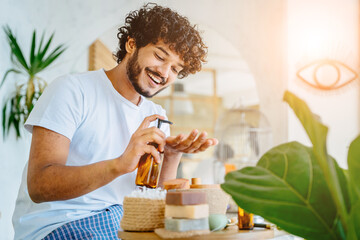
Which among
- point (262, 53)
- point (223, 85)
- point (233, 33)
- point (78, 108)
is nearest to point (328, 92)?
point (262, 53)

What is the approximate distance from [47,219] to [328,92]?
136 inches

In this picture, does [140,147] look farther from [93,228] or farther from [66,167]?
[93,228]

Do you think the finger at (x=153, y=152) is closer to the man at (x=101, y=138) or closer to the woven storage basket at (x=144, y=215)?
the man at (x=101, y=138)

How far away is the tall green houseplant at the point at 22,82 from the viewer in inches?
119

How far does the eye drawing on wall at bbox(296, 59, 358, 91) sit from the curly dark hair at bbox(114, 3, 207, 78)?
2442 millimetres

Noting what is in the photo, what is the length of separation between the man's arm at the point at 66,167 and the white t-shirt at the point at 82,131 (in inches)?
2.1

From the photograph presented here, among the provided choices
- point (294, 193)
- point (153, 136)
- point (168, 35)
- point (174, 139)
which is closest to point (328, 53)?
point (168, 35)

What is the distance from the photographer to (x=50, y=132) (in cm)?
130

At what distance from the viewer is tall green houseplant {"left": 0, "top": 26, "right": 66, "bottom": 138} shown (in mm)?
3029

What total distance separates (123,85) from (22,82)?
1.89m

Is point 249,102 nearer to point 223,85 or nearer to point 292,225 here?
point 223,85

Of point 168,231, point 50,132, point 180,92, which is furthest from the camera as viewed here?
point 180,92

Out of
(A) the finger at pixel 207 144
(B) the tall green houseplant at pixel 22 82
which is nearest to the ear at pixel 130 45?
(A) the finger at pixel 207 144

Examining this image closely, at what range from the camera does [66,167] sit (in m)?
1.19
